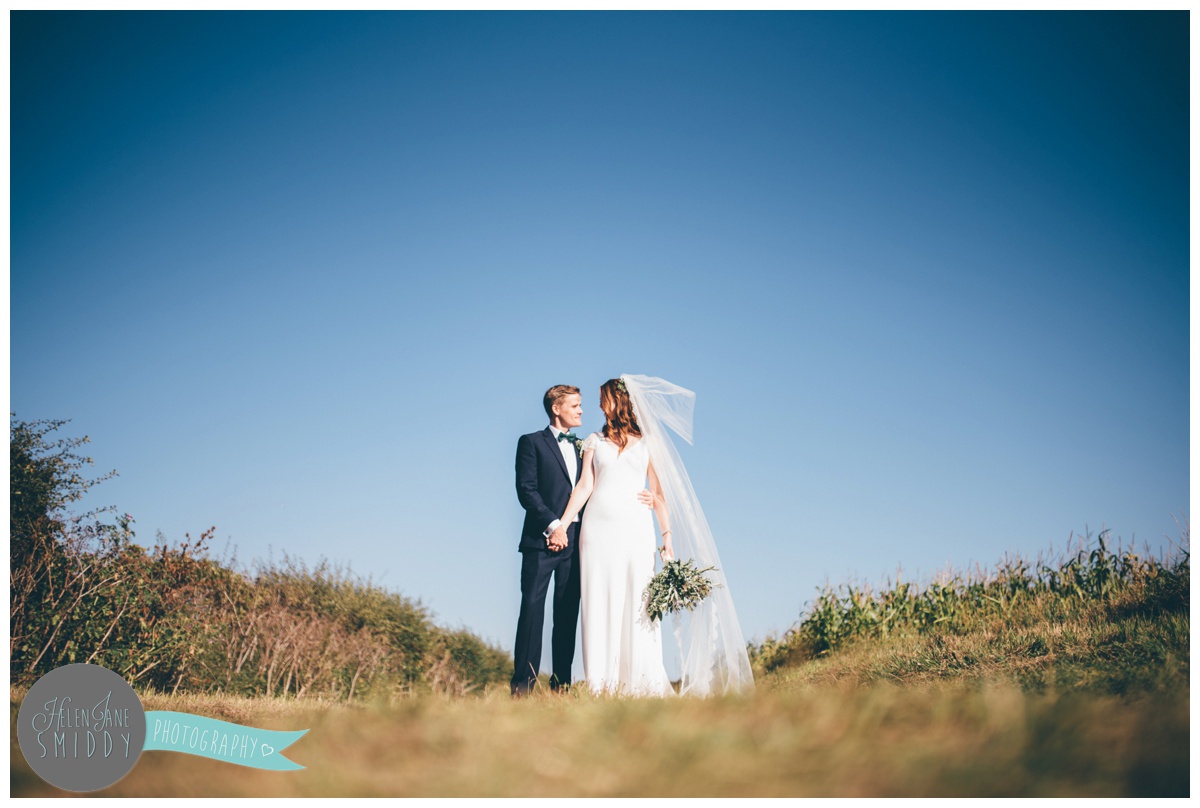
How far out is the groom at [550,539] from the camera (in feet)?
21.9

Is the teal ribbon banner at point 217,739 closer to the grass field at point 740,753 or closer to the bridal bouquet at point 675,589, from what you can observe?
the grass field at point 740,753

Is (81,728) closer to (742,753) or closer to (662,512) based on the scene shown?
(742,753)

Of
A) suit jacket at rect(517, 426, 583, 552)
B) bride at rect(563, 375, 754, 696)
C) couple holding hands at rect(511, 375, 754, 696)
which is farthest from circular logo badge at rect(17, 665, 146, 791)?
bride at rect(563, 375, 754, 696)

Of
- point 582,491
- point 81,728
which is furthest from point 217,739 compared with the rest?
point 582,491

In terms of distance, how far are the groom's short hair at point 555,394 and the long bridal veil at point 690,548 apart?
0.55 metres

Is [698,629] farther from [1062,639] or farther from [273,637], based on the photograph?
[273,637]

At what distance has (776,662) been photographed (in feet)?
35.9

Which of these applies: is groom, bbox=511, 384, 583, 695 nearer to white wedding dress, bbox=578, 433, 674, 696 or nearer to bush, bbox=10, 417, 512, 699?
white wedding dress, bbox=578, 433, 674, 696

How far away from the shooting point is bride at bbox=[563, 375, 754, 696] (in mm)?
6566

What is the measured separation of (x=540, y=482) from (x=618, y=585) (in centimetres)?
112

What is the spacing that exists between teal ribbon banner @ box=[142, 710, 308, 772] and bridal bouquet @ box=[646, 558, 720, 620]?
10.4 ft

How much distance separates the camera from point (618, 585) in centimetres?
658
